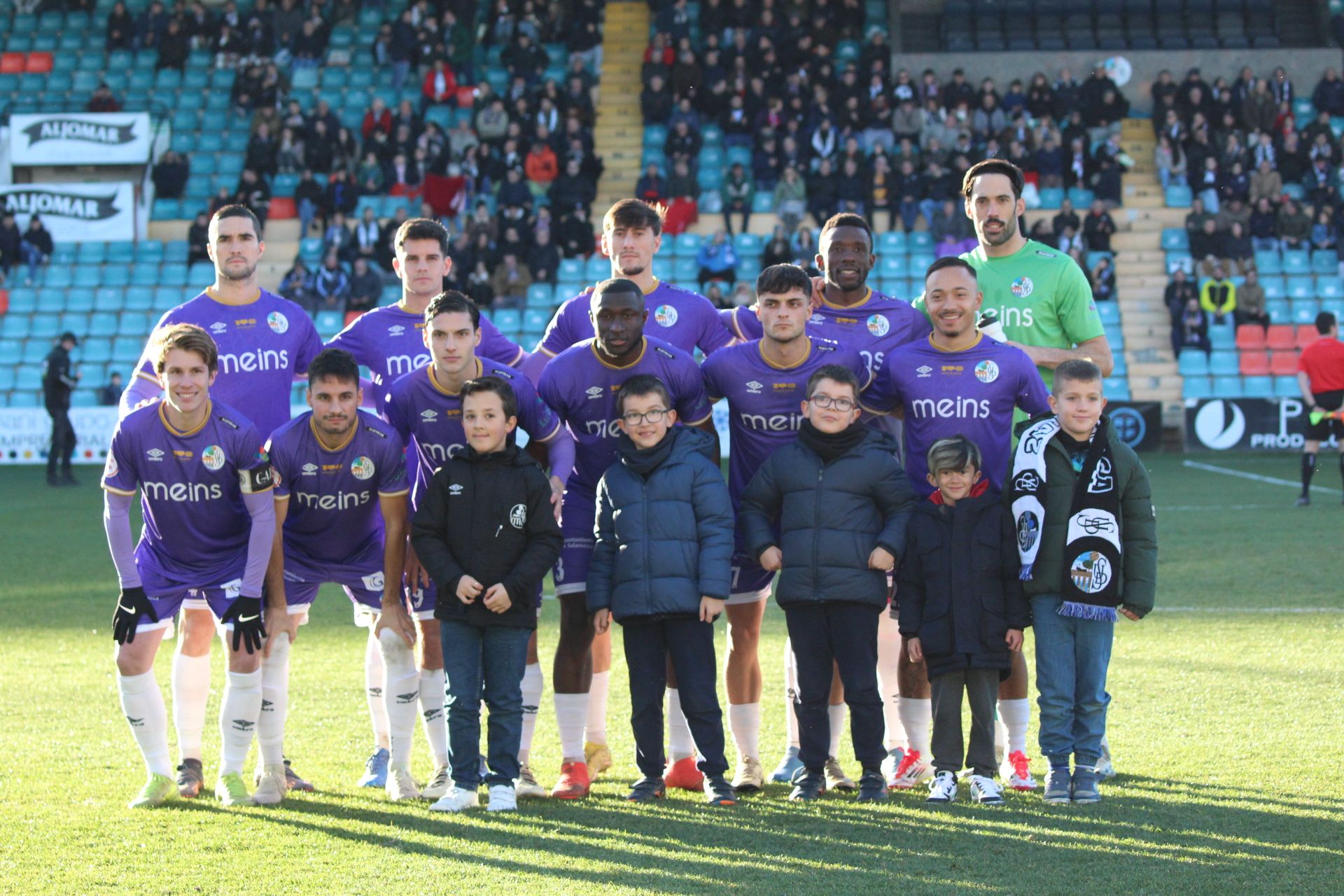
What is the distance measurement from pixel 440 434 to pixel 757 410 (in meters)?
1.19

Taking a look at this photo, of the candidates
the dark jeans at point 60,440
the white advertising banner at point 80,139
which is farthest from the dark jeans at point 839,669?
the white advertising banner at point 80,139

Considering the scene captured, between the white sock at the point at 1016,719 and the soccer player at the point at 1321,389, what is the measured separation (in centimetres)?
977

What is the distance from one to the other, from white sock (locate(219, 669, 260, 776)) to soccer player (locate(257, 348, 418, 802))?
8 centimetres

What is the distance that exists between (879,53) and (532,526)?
70.1 feet

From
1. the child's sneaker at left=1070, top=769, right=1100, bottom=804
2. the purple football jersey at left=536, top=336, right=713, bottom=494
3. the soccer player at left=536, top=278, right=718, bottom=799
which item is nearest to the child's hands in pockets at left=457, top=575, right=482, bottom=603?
the soccer player at left=536, top=278, right=718, bottom=799

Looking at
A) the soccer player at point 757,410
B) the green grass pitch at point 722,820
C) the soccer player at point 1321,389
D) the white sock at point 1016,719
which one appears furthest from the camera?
the soccer player at point 1321,389

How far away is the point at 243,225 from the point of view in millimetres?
5840

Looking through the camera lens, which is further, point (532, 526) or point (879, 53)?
point (879, 53)

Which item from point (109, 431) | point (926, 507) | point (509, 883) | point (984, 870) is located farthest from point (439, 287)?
point (109, 431)

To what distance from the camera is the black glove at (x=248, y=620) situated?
5.27 metres

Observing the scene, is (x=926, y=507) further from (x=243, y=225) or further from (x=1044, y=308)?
(x=243, y=225)

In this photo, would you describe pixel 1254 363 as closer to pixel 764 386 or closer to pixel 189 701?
pixel 764 386

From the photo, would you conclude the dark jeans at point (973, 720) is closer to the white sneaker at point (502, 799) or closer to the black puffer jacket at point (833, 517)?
the black puffer jacket at point (833, 517)

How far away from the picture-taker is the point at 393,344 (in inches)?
235
